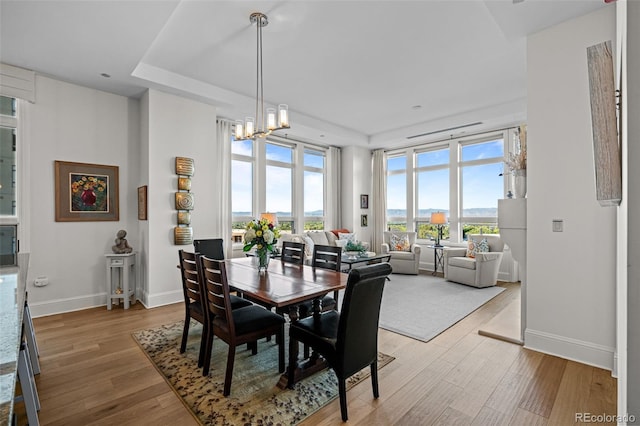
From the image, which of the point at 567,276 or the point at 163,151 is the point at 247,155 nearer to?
the point at 163,151

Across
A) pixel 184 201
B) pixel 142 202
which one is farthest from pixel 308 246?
pixel 142 202

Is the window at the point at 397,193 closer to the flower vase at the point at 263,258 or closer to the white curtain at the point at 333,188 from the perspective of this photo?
the white curtain at the point at 333,188

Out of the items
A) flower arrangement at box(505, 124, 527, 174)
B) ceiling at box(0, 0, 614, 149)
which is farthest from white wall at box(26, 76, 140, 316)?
flower arrangement at box(505, 124, 527, 174)

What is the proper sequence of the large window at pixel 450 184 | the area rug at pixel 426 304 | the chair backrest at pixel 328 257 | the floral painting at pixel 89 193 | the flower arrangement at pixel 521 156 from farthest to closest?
the large window at pixel 450 184, the floral painting at pixel 89 193, the area rug at pixel 426 304, the chair backrest at pixel 328 257, the flower arrangement at pixel 521 156

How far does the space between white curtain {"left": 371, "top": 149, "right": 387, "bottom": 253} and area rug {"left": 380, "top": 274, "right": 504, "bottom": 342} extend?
201 centimetres

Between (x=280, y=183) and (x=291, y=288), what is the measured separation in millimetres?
4594

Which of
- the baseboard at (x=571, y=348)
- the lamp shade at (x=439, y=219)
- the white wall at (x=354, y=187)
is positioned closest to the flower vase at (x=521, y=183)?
the baseboard at (x=571, y=348)

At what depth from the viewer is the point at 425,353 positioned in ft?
9.14

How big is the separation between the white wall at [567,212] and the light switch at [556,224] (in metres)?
0.03

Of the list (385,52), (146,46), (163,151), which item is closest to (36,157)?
(163,151)

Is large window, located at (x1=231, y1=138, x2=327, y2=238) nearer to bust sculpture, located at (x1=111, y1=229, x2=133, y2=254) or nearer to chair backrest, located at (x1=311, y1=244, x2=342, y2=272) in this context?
bust sculpture, located at (x1=111, y1=229, x2=133, y2=254)

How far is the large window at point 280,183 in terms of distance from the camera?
592cm

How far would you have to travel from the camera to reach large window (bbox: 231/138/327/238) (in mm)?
5922

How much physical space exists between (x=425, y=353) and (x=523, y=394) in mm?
785
